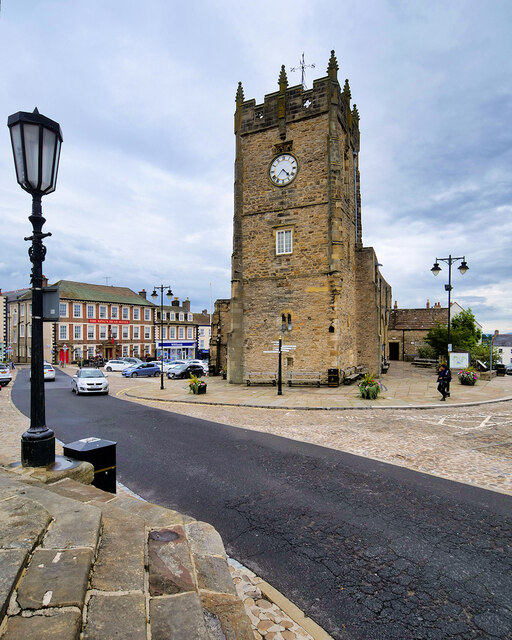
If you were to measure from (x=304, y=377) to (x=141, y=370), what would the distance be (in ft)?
67.7

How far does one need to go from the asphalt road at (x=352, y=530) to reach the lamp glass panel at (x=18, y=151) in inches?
198

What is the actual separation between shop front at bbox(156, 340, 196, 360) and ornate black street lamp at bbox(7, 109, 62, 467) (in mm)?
60237

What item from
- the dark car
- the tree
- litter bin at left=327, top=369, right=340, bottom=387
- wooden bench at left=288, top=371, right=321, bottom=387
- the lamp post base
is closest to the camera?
the lamp post base

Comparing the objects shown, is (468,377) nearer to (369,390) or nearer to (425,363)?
(369,390)

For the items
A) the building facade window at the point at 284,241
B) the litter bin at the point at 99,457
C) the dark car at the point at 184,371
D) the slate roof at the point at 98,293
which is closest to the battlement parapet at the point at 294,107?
the building facade window at the point at 284,241

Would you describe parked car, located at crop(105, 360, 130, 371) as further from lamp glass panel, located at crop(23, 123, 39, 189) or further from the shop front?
lamp glass panel, located at crop(23, 123, 39, 189)

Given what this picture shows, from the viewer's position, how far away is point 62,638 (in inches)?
72.7

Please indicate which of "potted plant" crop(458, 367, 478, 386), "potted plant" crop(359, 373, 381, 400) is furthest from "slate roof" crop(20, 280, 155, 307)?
"potted plant" crop(458, 367, 478, 386)

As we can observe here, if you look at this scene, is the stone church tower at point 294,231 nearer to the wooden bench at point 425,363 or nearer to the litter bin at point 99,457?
the wooden bench at point 425,363

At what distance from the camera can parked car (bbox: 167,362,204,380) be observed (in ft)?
105

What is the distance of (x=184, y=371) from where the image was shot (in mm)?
32562

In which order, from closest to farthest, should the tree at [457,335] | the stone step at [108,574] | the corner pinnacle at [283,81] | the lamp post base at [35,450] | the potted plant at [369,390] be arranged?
the stone step at [108,574]
the lamp post base at [35,450]
the potted plant at [369,390]
the corner pinnacle at [283,81]
the tree at [457,335]

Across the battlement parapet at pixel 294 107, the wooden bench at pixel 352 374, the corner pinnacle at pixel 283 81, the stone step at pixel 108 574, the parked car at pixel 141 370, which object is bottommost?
the parked car at pixel 141 370

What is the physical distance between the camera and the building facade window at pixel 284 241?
22375 mm
